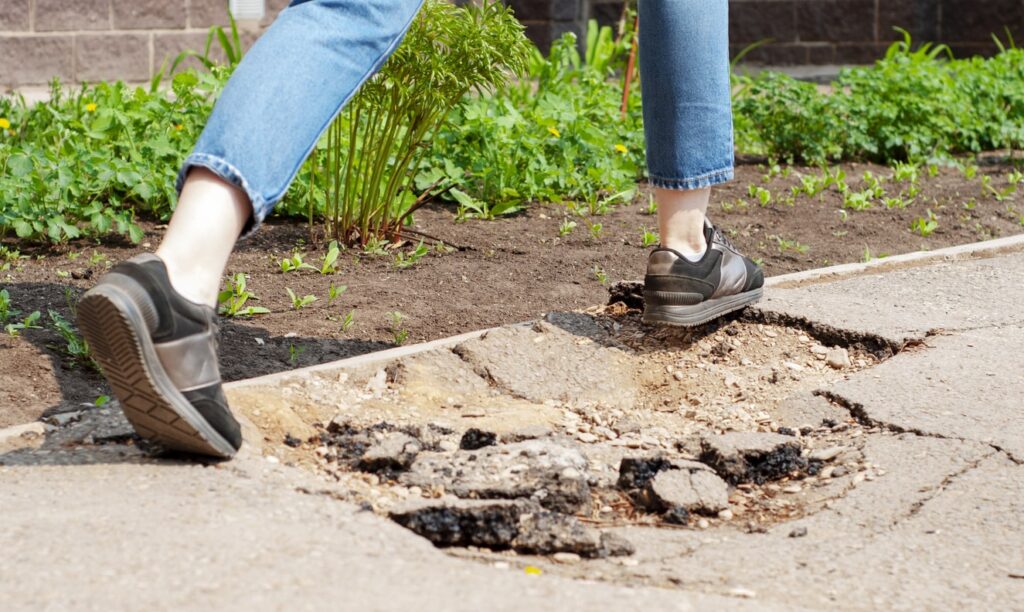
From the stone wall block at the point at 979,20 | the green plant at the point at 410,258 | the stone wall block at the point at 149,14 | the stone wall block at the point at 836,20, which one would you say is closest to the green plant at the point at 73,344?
the green plant at the point at 410,258

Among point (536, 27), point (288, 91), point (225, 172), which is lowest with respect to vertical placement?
point (536, 27)

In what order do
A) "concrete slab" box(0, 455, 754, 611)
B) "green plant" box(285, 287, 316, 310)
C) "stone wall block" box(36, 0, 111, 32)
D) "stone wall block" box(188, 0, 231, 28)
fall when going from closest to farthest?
"concrete slab" box(0, 455, 754, 611) < "green plant" box(285, 287, 316, 310) < "stone wall block" box(36, 0, 111, 32) < "stone wall block" box(188, 0, 231, 28)

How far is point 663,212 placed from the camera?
299cm

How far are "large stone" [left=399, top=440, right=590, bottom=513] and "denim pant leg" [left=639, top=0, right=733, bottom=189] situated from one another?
0.83 meters

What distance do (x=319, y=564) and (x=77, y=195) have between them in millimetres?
2713

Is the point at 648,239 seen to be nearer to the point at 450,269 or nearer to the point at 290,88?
the point at 450,269

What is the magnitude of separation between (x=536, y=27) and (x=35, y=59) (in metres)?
Answer: 4.11

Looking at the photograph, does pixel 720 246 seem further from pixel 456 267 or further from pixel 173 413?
pixel 173 413

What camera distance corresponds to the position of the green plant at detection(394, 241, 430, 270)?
3975 millimetres

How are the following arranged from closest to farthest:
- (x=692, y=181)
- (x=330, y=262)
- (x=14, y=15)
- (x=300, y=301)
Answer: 1. (x=692, y=181)
2. (x=300, y=301)
3. (x=330, y=262)
4. (x=14, y=15)

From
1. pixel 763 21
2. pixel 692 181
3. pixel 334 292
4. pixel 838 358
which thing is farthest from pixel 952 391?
pixel 763 21

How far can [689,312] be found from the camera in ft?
9.77

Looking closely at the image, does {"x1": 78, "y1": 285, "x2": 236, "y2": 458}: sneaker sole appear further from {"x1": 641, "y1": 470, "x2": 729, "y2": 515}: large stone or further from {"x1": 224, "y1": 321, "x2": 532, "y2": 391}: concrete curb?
{"x1": 641, "y1": 470, "x2": 729, "y2": 515}: large stone

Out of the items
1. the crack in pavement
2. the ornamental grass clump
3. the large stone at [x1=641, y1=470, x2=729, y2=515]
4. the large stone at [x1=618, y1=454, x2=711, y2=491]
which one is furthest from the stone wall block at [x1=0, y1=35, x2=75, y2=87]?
the large stone at [x1=641, y1=470, x2=729, y2=515]
